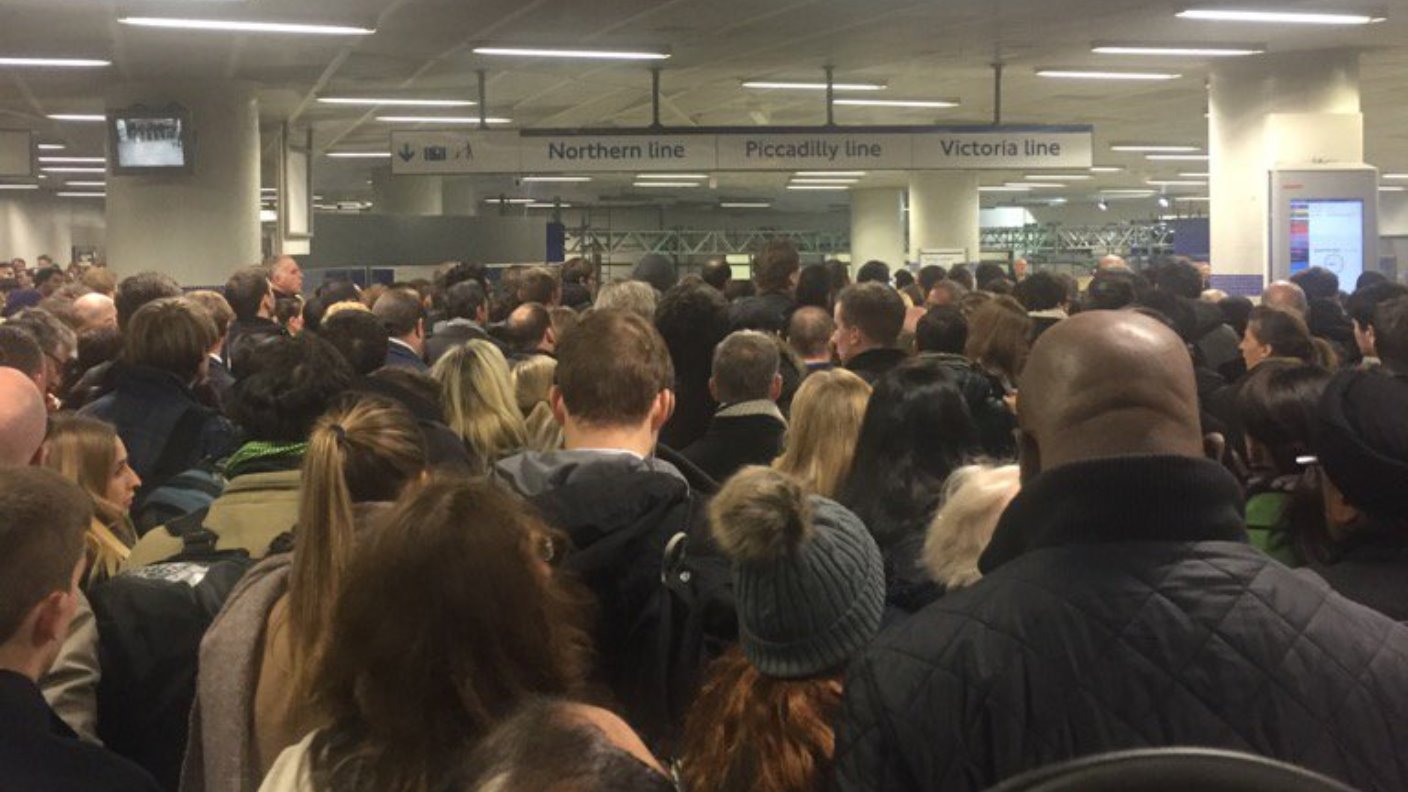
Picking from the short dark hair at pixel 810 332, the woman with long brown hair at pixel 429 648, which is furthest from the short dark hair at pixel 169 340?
the woman with long brown hair at pixel 429 648

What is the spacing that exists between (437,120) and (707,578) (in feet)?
58.0

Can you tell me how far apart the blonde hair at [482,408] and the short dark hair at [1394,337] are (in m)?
2.89

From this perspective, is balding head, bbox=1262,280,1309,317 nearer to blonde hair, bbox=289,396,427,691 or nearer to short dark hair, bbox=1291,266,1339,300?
short dark hair, bbox=1291,266,1339,300

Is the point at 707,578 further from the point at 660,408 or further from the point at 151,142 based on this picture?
the point at 151,142

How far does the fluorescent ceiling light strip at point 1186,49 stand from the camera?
1318cm

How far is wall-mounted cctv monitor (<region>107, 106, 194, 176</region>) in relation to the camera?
14398 mm

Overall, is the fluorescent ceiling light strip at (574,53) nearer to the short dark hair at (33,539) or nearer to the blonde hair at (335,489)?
the blonde hair at (335,489)

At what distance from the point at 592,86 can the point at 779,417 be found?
11.9 metres

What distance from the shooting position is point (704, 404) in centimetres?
654

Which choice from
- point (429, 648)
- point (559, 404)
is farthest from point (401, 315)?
point (429, 648)

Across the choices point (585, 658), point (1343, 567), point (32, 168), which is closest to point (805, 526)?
point (585, 658)

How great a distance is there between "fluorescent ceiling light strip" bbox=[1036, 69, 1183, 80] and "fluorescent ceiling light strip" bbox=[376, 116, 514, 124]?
297 inches

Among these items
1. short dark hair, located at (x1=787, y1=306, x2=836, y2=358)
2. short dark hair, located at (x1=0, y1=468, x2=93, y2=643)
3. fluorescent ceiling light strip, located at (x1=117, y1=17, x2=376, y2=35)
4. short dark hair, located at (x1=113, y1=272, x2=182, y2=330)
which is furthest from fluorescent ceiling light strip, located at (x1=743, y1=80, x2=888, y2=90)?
short dark hair, located at (x1=0, y1=468, x2=93, y2=643)

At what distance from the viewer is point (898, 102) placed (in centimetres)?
1822
